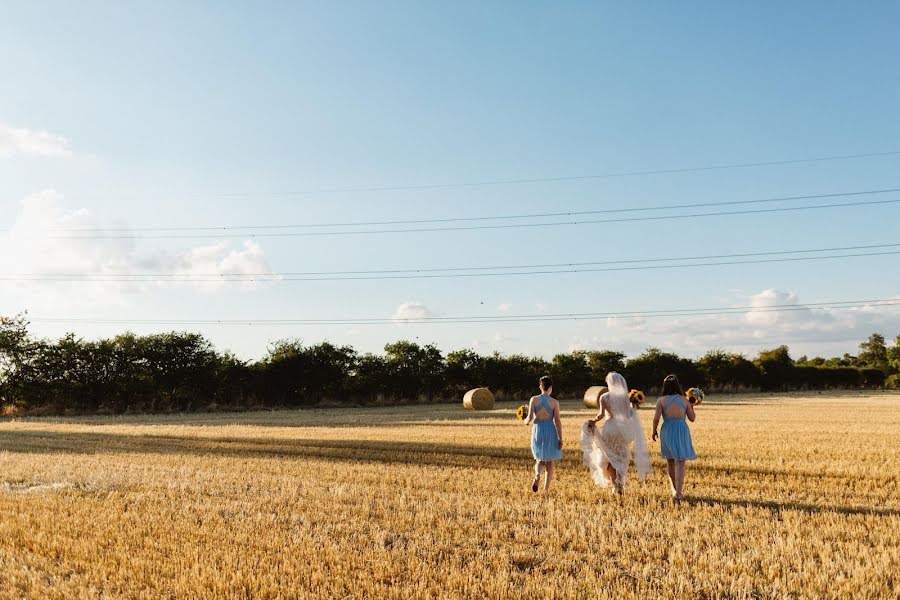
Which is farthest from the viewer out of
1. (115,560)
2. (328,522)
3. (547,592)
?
(328,522)

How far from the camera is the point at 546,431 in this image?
35.4 feet

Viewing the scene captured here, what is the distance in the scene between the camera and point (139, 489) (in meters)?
10.8

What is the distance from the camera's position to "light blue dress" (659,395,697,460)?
1005cm

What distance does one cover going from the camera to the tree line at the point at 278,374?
39.6m

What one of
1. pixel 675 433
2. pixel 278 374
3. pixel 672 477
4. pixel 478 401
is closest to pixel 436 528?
pixel 672 477

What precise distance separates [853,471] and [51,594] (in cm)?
1308

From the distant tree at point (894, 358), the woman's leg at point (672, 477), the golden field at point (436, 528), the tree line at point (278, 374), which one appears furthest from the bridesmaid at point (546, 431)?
the distant tree at point (894, 358)

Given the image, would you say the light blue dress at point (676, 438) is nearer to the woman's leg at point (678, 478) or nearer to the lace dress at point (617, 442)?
the woman's leg at point (678, 478)

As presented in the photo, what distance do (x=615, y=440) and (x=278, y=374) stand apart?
121ft

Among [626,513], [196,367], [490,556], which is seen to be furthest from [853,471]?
[196,367]

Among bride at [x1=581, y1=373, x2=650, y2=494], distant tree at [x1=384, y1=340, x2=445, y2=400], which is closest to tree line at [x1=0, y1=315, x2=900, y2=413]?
distant tree at [x1=384, y1=340, x2=445, y2=400]

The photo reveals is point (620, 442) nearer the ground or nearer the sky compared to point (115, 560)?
nearer the sky

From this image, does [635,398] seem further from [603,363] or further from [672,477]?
[603,363]

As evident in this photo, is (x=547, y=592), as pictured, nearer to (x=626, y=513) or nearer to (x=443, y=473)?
(x=626, y=513)
